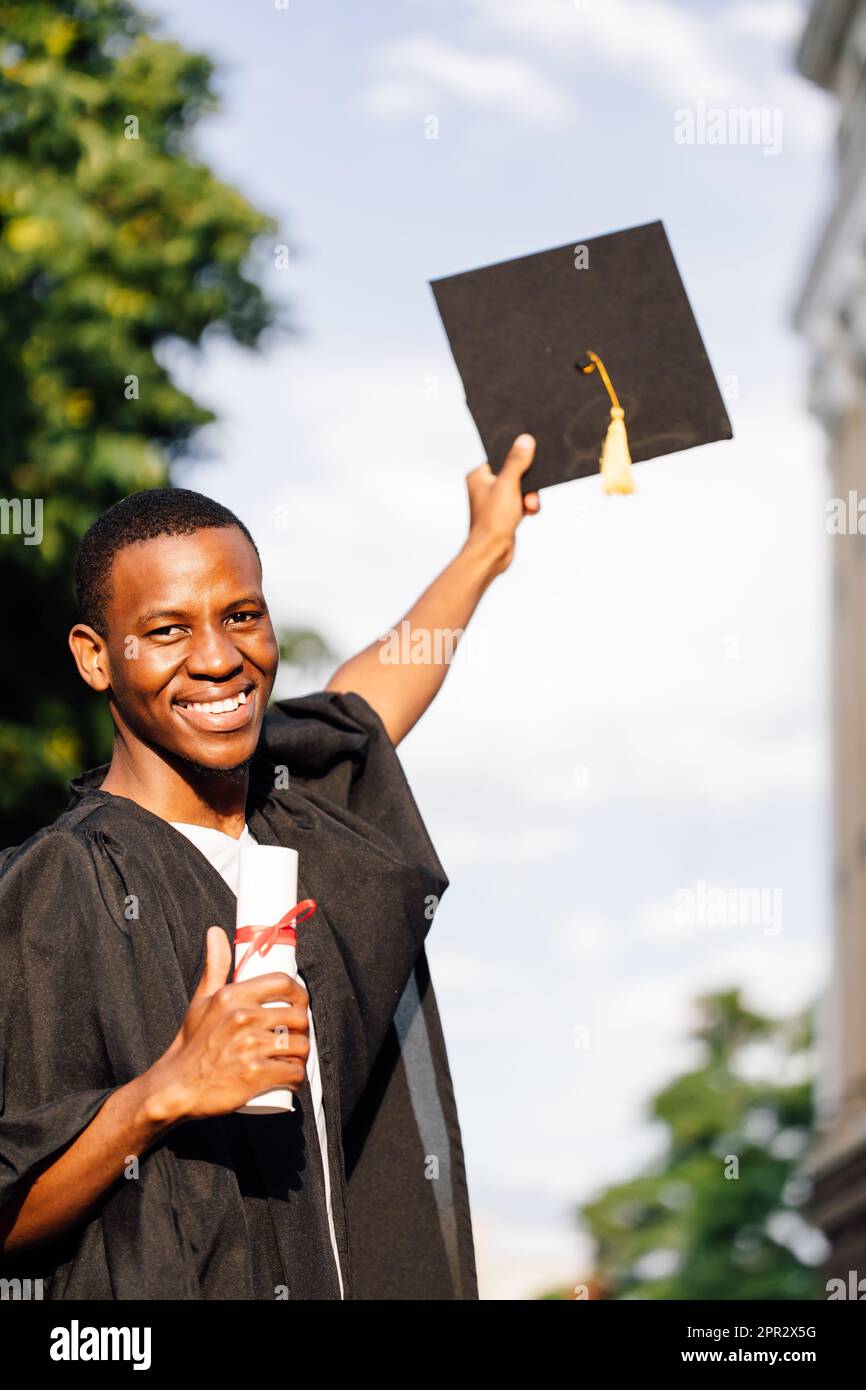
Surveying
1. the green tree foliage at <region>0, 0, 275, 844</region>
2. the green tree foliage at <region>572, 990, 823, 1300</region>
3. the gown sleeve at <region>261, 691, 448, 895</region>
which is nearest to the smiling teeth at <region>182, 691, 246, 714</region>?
the gown sleeve at <region>261, 691, 448, 895</region>

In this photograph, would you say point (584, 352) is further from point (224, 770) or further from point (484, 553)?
point (224, 770)

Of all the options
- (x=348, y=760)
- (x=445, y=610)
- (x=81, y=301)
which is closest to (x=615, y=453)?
(x=445, y=610)

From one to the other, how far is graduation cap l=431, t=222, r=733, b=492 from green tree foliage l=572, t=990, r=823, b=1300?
40.0 m

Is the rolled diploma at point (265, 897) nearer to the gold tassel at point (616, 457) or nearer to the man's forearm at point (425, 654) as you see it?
the man's forearm at point (425, 654)

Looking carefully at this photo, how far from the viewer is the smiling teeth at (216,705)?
10.2ft

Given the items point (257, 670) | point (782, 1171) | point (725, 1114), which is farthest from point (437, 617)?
point (725, 1114)

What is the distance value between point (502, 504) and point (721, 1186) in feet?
153

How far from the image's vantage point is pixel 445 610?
3873 millimetres

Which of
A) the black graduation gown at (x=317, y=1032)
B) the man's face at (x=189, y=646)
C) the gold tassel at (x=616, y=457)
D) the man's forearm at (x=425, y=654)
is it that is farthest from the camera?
the man's forearm at (x=425, y=654)

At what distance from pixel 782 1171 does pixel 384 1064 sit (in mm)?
47706

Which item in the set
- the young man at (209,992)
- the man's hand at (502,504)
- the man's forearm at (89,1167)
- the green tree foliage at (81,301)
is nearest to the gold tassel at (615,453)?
the man's hand at (502,504)

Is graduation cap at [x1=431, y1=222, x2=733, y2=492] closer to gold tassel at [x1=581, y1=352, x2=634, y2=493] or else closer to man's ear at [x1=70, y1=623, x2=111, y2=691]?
gold tassel at [x1=581, y1=352, x2=634, y2=493]

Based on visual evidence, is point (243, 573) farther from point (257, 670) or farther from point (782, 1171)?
point (782, 1171)
